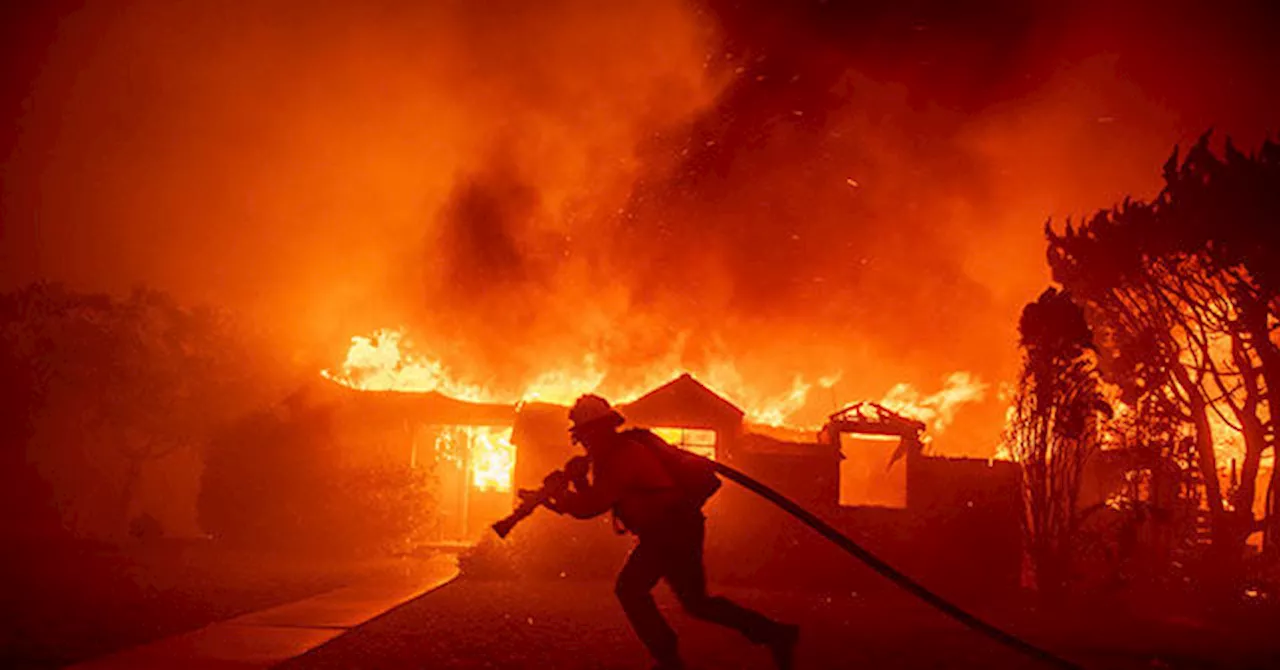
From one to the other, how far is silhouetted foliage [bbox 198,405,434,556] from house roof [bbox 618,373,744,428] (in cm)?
635

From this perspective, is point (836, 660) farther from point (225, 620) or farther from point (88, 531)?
point (88, 531)

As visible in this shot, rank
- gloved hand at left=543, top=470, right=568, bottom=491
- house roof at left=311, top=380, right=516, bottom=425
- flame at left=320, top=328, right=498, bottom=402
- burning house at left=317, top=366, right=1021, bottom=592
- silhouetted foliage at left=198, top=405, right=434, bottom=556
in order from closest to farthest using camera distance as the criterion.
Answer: gloved hand at left=543, top=470, right=568, bottom=491
burning house at left=317, top=366, right=1021, bottom=592
silhouetted foliage at left=198, top=405, right=434, bottom=556
house roof at left=311, top=380, right=516, bottom=425
flame at left=320, top=328, right=498, bottom=402

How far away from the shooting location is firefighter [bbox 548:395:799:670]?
6.33 m

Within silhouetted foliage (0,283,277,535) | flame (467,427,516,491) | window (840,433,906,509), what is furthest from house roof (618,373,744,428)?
silhouetted foliage (0,283,277,535)

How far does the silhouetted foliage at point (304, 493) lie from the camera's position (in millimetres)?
21797

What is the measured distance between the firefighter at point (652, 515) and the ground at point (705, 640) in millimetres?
1288

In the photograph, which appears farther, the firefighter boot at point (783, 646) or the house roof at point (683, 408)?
the house roof at point (683, 408)

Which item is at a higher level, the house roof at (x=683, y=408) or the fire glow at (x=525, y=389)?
the fire glow at (x=525, y=389)

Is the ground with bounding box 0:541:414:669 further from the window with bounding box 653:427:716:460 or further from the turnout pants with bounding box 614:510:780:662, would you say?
the window with bounding box 653:427:716:460

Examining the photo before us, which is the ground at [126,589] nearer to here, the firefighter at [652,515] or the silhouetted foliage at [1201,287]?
the firefighter at [652,515]

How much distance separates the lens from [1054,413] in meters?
15.9

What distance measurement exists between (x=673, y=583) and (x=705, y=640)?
3.07m

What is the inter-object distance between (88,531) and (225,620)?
820 inches

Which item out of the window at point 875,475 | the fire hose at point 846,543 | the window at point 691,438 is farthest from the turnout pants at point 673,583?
the window at point 875,475
